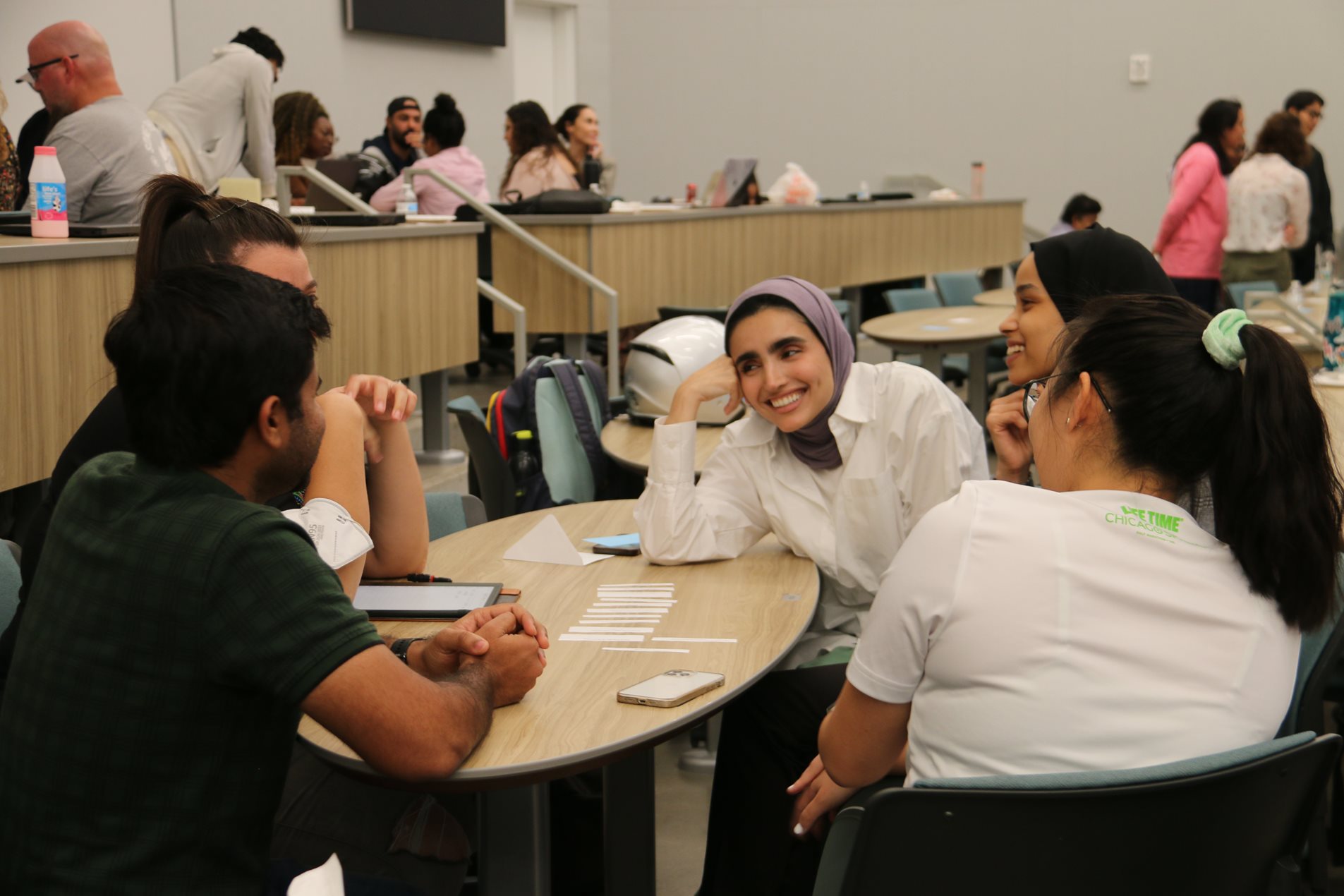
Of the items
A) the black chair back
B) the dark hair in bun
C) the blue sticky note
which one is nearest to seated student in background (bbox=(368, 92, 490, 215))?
the dark hair in bun

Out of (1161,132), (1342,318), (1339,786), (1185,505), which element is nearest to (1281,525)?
(1185,505)

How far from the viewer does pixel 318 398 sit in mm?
1875

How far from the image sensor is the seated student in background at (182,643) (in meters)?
1.19

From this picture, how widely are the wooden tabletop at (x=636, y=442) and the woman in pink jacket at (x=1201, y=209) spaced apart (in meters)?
4.58

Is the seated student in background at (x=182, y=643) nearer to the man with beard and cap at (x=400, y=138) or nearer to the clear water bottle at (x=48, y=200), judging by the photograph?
the clear water bottle at (x=48, y=200)

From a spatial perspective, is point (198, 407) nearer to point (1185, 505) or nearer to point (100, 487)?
point (100, 487)

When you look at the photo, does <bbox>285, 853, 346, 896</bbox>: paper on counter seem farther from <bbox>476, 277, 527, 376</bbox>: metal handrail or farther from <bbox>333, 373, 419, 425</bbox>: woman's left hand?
<bbox>476, 277, 527, 376</bbox>: metal handrail

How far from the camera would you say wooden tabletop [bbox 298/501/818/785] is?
144cm

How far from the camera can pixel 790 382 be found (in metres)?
2.33

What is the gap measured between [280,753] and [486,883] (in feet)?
1.64

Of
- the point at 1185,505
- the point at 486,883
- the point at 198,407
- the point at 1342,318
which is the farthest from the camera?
the point at 1342,318

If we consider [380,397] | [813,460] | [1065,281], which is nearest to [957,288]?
[1065,281]

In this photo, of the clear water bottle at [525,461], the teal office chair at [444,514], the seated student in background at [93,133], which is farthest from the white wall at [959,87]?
the teal office chair at [444,514]

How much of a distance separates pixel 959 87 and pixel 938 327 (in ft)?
22.7
